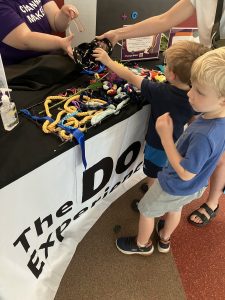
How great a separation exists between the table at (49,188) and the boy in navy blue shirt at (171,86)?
9 cm

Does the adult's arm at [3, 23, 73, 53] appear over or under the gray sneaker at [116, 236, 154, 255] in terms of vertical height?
over

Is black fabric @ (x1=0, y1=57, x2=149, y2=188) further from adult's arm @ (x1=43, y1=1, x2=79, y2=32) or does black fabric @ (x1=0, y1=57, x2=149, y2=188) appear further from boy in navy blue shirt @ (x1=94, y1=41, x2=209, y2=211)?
adult's arm @ (x1=43, y1=1, x2=79, y2=32)

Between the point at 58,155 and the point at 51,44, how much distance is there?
0.65m

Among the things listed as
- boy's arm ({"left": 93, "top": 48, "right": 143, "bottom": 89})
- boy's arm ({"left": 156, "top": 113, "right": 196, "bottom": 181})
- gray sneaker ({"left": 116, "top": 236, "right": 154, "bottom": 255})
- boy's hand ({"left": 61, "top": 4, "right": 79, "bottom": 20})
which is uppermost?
boy's hand ({"left": 61, "top": 4, "right": 79, "bottom": 20})

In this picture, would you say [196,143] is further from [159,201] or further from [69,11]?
[69,11]

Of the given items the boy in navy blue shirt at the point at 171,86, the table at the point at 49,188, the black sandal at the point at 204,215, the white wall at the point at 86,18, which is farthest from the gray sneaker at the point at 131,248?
the white wall at the point at 86,18

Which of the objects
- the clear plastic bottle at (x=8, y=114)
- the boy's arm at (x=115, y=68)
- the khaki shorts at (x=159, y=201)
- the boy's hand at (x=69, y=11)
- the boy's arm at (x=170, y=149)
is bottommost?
the khaki shorts at (x=159, y=201)

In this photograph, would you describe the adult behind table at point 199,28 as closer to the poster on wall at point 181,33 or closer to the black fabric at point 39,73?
the poster on wall at point 181,33

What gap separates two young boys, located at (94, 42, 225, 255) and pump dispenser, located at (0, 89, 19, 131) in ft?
1.56

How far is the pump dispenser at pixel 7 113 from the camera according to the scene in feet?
2.97

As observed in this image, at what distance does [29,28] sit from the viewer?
1.34 metres

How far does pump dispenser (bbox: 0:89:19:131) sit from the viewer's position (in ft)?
2.97

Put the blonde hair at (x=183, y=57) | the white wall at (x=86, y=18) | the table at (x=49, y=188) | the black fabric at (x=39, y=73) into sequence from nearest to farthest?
the table at (x=49, y=188), the blonde hair at (x=183, y=57), the black fabric at (x=39, y=73), the white wall at (x=86, y=18)

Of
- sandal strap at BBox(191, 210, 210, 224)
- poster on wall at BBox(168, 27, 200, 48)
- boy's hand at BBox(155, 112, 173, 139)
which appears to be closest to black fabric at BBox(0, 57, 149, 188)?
boy's hand at BBox(155, 112, 173, 139)
